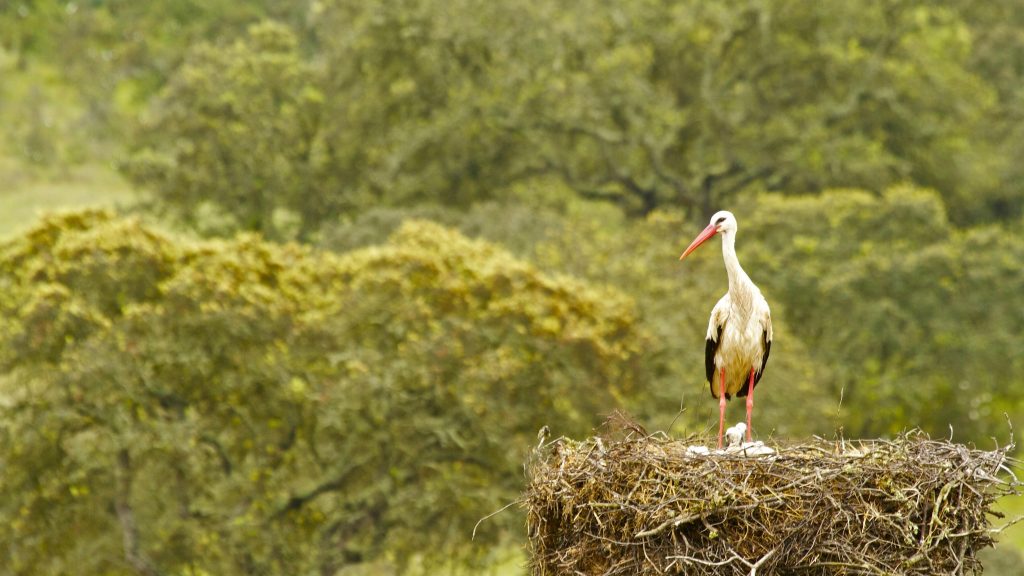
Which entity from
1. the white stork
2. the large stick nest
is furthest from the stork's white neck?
the large stick nest

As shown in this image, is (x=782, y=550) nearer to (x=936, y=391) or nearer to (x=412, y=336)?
(x=412, y=336)

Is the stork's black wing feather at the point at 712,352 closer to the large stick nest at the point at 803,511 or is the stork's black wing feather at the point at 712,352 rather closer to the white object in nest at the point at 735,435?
the white object in nest at the point at 735,435

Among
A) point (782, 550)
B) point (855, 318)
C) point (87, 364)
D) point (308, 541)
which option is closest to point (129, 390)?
point (87, 364)

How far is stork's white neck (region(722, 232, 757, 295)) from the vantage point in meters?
12.9

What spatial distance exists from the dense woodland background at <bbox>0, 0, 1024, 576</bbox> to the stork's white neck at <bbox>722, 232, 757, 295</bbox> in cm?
320

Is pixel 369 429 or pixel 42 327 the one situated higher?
pixel 42 327

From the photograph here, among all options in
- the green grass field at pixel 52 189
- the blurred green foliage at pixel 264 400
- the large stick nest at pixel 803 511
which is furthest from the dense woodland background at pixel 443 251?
the large stick nest at pixel 803 511

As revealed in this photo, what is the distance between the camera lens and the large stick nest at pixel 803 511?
11.0m

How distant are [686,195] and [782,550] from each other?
31092mm

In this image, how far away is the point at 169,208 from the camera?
1597 inches

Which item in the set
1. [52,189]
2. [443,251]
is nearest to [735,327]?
[443,251]

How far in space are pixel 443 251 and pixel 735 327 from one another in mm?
12180

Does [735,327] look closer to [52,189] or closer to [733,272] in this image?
[733,272]

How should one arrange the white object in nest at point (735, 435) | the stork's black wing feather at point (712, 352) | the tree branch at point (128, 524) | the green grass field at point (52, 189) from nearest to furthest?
the white object in nest at point (735, 435) → the stork's black wing feather at point (712, 352) → the tree branch at point (128, 524) → the green grass field at point (52, 189)
